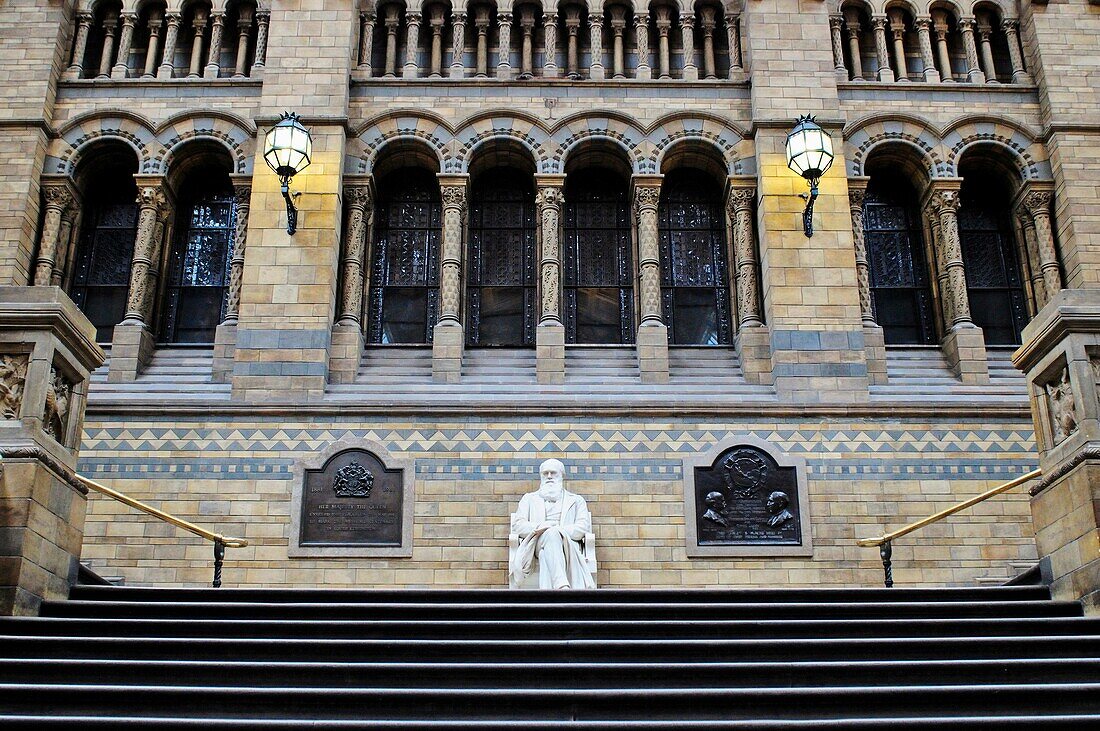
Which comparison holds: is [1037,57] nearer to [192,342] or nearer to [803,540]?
[803,540]

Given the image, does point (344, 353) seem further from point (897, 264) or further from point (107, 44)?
point (897, 264)

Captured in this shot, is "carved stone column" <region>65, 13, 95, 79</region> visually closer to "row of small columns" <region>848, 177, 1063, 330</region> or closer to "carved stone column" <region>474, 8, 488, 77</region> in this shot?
"carved stone column" <region>474, 8, 488, 77</region>

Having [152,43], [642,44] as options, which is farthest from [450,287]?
[152,43]

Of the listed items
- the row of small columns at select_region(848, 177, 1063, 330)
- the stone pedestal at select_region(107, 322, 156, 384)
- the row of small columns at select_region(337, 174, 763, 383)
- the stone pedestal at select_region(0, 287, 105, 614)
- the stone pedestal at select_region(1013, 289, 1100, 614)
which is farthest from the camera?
the row of small columns at select_region(848, 177, 1063, 330)

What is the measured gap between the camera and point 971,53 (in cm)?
1930

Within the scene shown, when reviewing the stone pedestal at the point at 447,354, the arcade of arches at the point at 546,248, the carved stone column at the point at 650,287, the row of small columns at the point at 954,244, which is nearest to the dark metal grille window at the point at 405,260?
the arcade of arches at the point at 546,248

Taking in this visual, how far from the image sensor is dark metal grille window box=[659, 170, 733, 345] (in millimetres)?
18094

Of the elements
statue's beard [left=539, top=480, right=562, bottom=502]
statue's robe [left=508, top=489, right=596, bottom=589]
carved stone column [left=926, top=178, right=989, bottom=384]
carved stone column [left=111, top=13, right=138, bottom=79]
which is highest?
carved stone column [left=111, top=13, right=138, bottom=79]

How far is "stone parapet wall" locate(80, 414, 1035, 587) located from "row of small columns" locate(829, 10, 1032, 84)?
6.32m

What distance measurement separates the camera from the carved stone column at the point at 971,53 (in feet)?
62.4

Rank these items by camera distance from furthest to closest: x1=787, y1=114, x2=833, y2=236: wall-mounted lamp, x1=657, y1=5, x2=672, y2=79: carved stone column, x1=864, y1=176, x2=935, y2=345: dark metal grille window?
x1=657, y1=5, x2=672, y2=79: carved stone column → x1=864, y1=176, x2=935, y2=345: dark metal grille window → x1=787, y1=114, x2=833, y2=236: wall-mounted lamp

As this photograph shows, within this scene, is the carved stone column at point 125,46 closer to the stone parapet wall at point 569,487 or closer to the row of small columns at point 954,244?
the stone parapet wall at point 569,487

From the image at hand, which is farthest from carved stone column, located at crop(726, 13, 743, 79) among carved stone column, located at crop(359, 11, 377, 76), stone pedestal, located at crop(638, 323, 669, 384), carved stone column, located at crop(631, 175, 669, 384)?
carved stone column, located at crop(359, 11, 377, 76)

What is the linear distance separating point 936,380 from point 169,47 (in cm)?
1336
